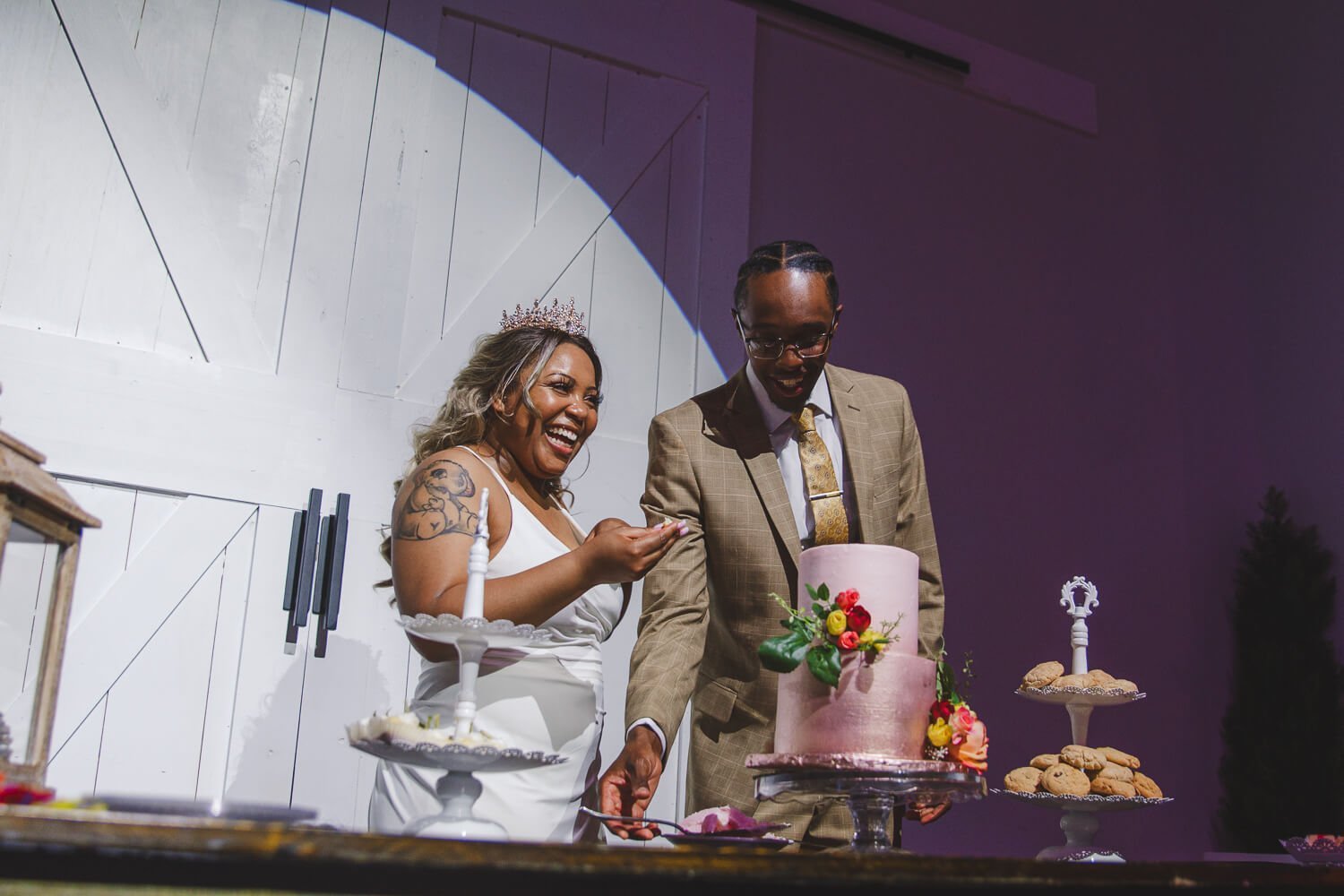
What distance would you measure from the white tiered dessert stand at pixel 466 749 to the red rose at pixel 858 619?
48 centimetres

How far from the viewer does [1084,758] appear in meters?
2.71

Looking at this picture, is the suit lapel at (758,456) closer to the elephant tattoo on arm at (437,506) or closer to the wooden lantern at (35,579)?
the elephant tattoo on arm at (437,506)

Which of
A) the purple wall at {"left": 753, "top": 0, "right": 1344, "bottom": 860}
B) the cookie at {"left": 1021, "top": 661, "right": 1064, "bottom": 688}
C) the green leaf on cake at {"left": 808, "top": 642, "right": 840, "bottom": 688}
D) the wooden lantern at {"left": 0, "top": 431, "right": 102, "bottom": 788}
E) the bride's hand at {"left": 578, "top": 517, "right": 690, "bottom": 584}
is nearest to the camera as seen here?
the wooden lantern at {"left": 0, "top": 431, "right": 102, "bottom": 788}

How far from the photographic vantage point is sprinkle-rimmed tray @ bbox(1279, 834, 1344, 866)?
98.0 inches

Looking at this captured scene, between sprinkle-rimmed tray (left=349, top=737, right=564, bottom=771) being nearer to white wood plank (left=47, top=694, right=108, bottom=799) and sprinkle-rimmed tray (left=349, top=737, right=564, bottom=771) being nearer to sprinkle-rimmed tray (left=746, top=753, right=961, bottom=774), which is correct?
sprinkle-rimmed tray (left=746, top=753, right=961, bottom=774)

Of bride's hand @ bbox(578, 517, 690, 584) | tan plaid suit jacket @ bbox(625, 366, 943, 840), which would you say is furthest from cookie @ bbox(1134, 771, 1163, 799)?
bride's hand @ bbox(578, 517, 690, 584)

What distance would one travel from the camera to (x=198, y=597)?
10.2 feet

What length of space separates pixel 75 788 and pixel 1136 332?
13.8 ft

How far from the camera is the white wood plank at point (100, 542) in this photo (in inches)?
118

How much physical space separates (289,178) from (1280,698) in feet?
13.0

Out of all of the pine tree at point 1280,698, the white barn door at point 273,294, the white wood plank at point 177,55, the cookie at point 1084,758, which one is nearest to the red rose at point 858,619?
the cookie at point 1084,758

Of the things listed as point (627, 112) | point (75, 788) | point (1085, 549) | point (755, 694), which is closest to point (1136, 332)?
point (1085, 549)

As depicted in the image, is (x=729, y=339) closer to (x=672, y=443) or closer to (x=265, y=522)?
(x=672, y=443)

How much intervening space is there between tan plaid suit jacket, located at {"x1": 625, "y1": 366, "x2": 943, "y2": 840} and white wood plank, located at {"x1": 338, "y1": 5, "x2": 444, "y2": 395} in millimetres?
982
